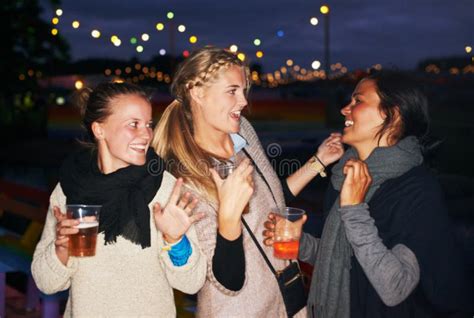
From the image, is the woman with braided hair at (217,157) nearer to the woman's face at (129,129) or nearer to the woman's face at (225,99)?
the woman's face at (225,99)

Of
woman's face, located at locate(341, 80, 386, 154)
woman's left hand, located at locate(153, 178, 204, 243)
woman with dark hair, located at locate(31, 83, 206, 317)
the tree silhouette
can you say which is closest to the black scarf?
woman with dark hair, located at locate(31, 83, 206, 317)

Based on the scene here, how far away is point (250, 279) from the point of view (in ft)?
9.61

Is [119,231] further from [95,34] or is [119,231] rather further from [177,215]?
[95,34]

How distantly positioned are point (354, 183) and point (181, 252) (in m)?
0.83

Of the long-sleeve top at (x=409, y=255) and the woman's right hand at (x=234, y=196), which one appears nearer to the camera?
the woman's right hand at (x=234, y=196)

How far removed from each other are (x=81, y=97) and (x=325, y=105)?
75.3ft

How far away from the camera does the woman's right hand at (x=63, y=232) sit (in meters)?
2.65

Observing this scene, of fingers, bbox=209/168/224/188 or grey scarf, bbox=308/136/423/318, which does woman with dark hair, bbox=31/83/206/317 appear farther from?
grey scarf, bbox=308/136/423/318

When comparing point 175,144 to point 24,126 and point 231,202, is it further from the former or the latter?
point 24,126

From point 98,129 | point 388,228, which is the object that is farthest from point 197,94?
point 388,228

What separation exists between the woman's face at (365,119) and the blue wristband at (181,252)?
108 cm

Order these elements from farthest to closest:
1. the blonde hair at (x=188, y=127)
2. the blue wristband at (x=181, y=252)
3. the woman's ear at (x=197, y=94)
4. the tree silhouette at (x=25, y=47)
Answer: the tree silhouette at (x=25, y=47)
the woman's ear at (x=197, y=94)
the blonde hair at (x=188, y=127)
the blue wristband at (x=181, y=252)

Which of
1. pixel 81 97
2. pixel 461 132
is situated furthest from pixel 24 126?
pixel 81 97

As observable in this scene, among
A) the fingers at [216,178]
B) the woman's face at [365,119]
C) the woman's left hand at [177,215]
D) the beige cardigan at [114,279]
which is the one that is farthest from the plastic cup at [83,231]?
the woman's face at [365,119]
